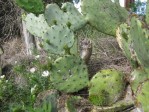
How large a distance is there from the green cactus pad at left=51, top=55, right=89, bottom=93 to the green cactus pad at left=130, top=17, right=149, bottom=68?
2.84 feet

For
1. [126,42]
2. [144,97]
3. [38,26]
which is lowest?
[144,97]

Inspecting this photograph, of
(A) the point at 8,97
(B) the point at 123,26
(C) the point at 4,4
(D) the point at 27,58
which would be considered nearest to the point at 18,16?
(C) the point at 4,4

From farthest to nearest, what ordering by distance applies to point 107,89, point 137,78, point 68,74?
1. point 68,74
2. point 107,89
3. point 137,78

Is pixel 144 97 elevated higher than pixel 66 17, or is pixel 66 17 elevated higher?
pixel 66 17

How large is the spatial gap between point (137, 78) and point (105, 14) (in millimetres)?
889

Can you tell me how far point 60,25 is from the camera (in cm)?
340

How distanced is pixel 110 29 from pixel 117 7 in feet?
0.67

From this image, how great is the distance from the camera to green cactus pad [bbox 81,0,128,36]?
3.45 meters

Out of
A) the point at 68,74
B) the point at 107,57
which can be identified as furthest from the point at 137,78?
the point at 107,57

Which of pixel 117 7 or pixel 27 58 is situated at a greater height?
pixel 27 58

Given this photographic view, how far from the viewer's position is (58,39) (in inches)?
132

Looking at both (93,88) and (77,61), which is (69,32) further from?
(93,88)

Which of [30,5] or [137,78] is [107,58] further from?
[137,78]

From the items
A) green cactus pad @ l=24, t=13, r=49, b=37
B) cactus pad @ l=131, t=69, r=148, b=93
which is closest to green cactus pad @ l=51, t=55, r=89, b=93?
cactus pad @ l=131, t=69, r=148, b=93
